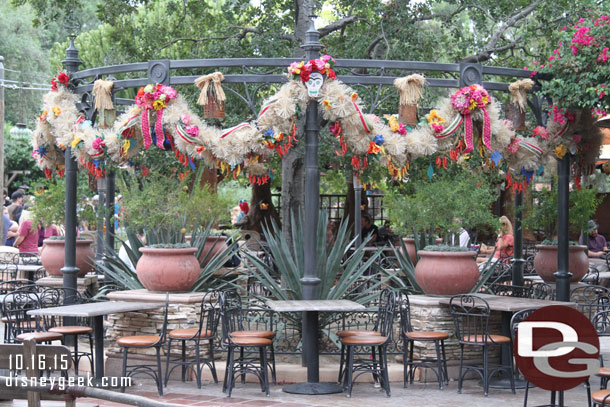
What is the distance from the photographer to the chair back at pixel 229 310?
7414 millimetres

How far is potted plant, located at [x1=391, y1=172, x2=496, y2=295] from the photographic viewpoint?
839 cm

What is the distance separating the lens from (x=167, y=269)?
8391 mm

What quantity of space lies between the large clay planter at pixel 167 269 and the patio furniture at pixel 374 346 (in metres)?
1.91

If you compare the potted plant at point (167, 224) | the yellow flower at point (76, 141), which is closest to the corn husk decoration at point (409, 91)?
the potted plant at point (167, 224)

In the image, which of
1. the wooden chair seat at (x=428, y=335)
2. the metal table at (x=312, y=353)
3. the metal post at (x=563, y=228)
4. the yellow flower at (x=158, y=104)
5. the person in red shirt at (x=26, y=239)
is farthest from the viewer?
the person in red shirt at (x=26, y=239)

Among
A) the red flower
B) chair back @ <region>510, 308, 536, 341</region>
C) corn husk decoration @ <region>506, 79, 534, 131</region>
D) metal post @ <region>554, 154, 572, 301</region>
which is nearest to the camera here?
chair back @ <region>510, 308, 536, 341</region>

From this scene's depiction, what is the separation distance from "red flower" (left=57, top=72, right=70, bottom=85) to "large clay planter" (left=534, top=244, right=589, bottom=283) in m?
6.16

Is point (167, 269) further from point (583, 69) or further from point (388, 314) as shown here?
point (583, 69)

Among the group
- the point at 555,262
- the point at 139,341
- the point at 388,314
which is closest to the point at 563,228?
the point at 555,262

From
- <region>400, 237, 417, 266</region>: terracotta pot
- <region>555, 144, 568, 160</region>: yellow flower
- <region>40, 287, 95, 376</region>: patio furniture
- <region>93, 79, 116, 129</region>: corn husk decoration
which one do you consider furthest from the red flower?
<region>555, 144, 568, 160</region>: yellow flower

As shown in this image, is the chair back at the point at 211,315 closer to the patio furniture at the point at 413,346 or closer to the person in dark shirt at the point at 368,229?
the patio furniture at the point at 413,346

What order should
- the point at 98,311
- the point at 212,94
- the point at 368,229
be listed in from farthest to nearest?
→ the point at 368,229, the point at 212,94, the point at 98,311

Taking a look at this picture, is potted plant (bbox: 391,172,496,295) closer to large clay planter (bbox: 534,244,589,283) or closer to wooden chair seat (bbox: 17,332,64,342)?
large clay planter (bbox: 534,244,589,283)

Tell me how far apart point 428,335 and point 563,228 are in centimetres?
242
